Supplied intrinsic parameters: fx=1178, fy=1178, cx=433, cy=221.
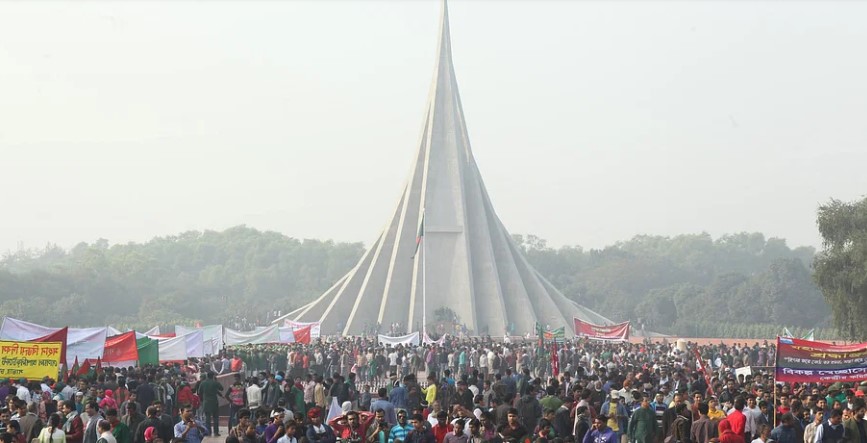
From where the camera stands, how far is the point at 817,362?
37.2 ft

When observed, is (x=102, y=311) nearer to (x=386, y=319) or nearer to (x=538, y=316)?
(x=386, y=319)

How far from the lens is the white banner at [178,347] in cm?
1981

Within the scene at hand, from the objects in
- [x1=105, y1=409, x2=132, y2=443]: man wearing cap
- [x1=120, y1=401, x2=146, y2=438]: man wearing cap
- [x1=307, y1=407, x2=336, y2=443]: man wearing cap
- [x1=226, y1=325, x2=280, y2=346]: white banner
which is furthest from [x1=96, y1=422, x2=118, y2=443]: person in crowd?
[x1=226, y1=325, x2=280, y2=346]: white banner

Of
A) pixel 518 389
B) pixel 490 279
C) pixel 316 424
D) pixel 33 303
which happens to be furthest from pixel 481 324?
pixel 316 424

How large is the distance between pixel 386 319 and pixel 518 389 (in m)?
29.3

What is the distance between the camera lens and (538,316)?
43219 millimetres

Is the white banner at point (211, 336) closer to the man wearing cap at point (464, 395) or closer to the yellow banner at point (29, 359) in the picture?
the yellow banner at point (29, 359)

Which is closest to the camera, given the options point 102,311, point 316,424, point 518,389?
point 316,424

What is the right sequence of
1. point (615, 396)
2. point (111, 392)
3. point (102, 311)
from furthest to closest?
point (102, 311) < point (111, 392) < point (615, 396)

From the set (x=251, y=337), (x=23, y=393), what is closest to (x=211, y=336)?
(x=251, y=337)

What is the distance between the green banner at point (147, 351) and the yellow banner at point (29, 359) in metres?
5.23

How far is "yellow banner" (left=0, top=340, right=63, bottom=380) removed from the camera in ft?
39.3

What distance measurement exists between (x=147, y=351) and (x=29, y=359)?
17.6ft

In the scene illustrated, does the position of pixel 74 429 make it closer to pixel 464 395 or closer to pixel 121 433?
pixel 121 433
